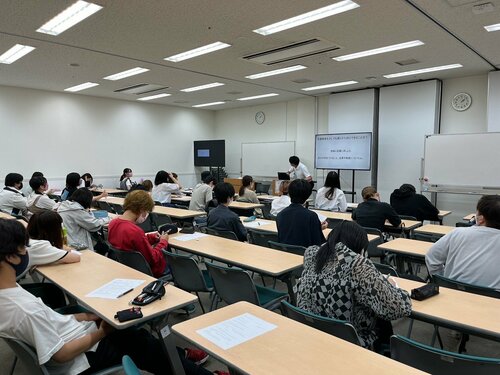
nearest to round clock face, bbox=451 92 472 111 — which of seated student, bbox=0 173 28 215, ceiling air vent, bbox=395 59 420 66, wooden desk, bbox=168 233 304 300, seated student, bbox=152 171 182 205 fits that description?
ceiling air vent, bbox=395 59 420 66

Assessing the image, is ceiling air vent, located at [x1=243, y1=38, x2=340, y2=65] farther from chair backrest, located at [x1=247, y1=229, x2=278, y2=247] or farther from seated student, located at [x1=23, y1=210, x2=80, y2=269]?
seated student, located at [x1=23, y1=210, x2=80, y2=269]

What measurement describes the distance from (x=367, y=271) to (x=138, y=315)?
111cm

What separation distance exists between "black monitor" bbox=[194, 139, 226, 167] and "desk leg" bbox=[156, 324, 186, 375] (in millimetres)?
9926

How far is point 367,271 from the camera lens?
68.7 inches

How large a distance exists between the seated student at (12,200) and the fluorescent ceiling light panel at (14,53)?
79.1 inches

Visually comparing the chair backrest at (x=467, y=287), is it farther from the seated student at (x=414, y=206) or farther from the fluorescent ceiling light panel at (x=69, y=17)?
the fluorescent ceiling light panel at (x=69, y=17)

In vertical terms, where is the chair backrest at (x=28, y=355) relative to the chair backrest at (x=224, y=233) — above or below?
below

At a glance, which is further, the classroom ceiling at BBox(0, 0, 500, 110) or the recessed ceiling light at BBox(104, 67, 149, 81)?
the recessed ceiling light at BBox(104, 67, 149, 81)

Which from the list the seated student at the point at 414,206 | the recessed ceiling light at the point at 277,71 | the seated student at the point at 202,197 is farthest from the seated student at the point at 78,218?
the recessed ceiling light at the point at 277,71

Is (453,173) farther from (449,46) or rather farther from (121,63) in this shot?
(121,63)

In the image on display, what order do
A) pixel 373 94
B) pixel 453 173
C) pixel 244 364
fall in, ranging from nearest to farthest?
pixel 244 364 → pixel 453 173 → pixel 373 94


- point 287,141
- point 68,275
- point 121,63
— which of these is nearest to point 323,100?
point 287,141

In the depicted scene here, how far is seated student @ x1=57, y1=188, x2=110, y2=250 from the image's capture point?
3799mm

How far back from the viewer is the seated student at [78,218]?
380 cm
